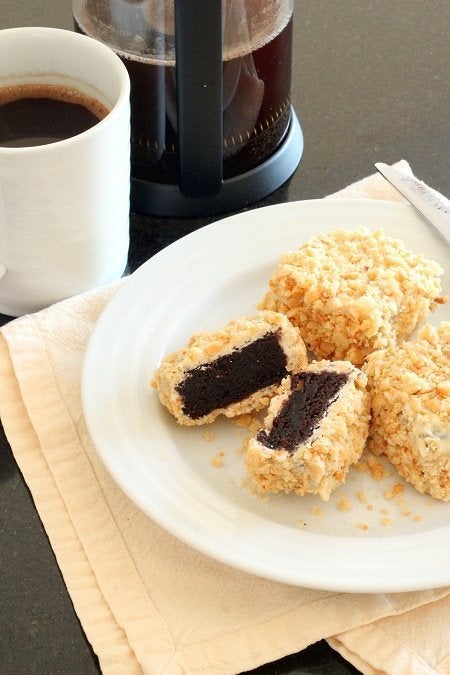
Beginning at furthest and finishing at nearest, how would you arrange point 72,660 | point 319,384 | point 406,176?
point 406,176 < point 319,384 < point 72,660

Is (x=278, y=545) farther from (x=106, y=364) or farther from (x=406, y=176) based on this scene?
(x=406, y=176)

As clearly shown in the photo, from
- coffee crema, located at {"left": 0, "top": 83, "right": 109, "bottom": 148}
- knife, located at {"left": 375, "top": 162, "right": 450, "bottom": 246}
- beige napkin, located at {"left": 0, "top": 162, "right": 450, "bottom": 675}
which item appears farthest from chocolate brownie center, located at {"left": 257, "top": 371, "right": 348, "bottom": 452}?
coffee crema, located at {"left": 0, "top": 83, "right": 109, "bottom": 148}

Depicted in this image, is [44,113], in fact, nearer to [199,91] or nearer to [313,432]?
[199,91]

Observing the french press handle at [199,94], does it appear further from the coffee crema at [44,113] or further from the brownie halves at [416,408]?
the brownie halves at [416,408]

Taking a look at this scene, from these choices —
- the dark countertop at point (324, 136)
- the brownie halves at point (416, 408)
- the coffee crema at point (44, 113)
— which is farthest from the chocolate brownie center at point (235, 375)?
the coffee crema at point (44, 113)

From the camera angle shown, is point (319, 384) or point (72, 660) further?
point (319, 384)

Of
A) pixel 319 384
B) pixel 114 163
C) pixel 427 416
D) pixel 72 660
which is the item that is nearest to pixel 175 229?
pixel 114 163

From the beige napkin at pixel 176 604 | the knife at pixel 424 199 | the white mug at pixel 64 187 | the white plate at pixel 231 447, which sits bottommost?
the beige napkin at pixel 176 604
